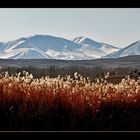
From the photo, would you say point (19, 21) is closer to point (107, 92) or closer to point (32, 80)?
point (32, 80)

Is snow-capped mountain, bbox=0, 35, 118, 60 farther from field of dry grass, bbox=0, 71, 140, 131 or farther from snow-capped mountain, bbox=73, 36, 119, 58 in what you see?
field of dry grass, bbox=0, 71, 140, 131

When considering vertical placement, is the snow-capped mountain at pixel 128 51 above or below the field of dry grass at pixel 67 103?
above

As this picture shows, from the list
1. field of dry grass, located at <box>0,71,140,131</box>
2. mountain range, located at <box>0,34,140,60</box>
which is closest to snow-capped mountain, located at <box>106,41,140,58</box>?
mountain range, located at <box>0,34,140,60</box>

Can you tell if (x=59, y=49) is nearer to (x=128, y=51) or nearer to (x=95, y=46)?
(x=95, y=46)

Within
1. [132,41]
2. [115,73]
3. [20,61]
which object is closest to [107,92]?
[115,73]

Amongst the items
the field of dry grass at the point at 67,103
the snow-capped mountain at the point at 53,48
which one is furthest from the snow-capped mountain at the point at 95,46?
the field of dry grass at the point at 67,103

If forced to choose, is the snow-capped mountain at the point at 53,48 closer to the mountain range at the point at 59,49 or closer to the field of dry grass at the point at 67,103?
the mountain range at the point at 59,49

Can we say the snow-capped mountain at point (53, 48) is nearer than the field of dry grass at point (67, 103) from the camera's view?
No
